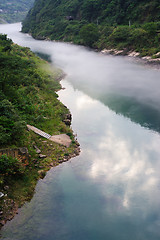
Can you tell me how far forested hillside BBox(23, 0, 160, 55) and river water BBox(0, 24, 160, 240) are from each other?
1127 inches

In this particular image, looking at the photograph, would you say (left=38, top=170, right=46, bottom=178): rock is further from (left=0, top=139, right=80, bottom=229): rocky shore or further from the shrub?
the shrub

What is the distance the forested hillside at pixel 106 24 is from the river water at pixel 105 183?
2861cm

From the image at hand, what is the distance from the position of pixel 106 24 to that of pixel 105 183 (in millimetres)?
68462

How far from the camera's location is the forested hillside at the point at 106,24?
57719mm

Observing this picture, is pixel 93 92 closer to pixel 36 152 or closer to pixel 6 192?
pixel 36 152

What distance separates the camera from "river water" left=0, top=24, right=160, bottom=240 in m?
13.8

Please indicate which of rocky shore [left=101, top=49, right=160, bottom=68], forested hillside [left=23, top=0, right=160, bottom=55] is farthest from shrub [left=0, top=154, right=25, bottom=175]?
forested hillside [left=23, top=0, right=160, bottom=55]

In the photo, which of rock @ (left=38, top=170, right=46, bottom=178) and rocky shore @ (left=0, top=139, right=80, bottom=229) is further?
rock @ (left=38, top=170, right=46, bottom=178)

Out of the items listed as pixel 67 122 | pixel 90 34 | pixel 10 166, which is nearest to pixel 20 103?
pixel 67 122

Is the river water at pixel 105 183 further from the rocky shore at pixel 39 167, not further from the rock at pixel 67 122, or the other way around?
the rock at pixel 67 122

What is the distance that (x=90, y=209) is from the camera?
15.2m

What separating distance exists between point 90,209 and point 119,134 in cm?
1037

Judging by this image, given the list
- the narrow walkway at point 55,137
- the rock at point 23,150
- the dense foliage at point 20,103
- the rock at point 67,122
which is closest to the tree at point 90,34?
the dense foliage at point 20,103

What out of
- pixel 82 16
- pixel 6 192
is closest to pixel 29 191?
pixel 6 192
